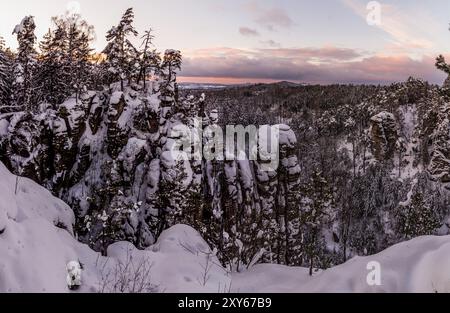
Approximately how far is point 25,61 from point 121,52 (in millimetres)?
14681

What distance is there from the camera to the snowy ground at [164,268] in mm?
7332

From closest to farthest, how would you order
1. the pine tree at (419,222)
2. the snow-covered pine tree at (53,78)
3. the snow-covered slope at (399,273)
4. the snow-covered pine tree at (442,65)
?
the snow-covered slope at (399,273) → the snow-covered pine tree at (442,65) → the pine tree at (419,222) → the snow-covered pine tree at (53,78)

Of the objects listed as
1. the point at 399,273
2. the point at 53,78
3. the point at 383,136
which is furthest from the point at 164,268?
the point at 383,136

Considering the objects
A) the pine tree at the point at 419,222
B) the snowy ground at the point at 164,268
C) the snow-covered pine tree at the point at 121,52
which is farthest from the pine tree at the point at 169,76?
the pine tree at the point at 419,222

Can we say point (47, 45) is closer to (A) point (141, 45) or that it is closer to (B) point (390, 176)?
(A) point (141, 45)

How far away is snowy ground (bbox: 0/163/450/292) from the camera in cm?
733

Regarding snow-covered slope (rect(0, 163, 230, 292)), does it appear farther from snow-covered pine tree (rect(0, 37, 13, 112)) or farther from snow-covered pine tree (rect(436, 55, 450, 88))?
snow-covered pine tree (rect(0, 37, 13, 112))

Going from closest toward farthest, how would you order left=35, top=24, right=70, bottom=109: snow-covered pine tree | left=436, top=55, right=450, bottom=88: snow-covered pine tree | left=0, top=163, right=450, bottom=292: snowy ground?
left=0, top=163, right=450, bottom=292: snowy ground → left=436, top=55, right=450, bottom=88: snow-covered pine tree → left=35, top=24, right=70, bottom=109: snow-covered pine tree

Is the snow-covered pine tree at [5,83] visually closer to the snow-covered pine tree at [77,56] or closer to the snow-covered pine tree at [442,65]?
the snow-covered pine tree at [77,56]

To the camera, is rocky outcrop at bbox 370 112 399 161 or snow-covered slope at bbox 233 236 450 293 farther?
rocky outcrop at bbox 370 112 399 161

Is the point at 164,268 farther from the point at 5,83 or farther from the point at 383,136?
the point at 383,136

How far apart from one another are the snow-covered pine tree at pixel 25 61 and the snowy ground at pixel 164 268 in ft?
93.1

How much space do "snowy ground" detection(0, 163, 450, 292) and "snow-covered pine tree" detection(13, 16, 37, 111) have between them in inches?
1117

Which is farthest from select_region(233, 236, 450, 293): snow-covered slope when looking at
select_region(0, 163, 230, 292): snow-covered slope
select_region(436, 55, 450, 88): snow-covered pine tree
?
select_region(436, 55, 450, 88): snow-covered pine tree
